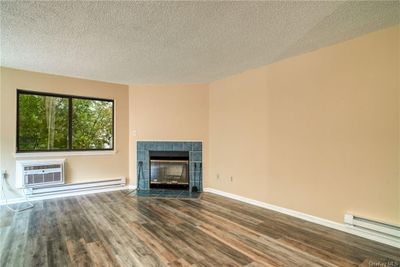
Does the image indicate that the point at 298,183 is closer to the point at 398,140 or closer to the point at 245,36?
the point at 398,140

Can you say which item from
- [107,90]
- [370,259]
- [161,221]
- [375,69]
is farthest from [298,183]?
[107,90]

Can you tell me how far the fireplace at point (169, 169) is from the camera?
504cm

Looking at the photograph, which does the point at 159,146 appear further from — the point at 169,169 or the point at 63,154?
the point at 63,154

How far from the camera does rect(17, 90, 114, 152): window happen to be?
13.7ft

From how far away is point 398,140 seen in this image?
244 cm

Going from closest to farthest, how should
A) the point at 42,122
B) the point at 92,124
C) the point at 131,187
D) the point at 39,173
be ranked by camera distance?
the point at 39,173, the point at 42,122, the point at 92,124, the point at 131,187

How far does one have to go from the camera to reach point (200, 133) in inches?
198

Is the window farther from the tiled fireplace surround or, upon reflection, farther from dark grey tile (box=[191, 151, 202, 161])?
dark grey tile (box=[191, 151, 202, 161])

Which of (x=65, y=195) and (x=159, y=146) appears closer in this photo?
(x=65, y=195)

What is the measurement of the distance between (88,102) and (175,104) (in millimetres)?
2000

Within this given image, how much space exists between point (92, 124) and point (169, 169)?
2.09 metres

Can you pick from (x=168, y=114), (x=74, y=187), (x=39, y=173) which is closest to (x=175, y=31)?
(x=168, y=114)

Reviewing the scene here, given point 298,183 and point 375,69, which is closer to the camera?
point 375,69

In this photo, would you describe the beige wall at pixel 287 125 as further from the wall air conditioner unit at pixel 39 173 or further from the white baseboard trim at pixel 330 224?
the wall air conditioner unit at pixel 39 173
